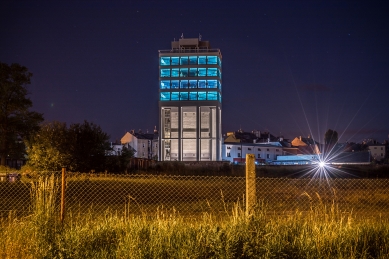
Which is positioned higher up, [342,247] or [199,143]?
[199,143]

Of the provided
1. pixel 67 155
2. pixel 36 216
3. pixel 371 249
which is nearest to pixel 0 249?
pixel 36 216

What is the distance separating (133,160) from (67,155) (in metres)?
17.6

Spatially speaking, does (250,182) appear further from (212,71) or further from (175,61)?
(175,61)

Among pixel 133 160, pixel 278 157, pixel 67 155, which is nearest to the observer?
pixel 67 155

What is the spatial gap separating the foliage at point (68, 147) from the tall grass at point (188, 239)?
30.7 m

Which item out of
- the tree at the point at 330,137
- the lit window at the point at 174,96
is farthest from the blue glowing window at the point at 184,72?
the tree at the point at 330,137

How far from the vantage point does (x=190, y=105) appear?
10338cm

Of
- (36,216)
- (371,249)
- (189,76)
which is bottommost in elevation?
(371,249)

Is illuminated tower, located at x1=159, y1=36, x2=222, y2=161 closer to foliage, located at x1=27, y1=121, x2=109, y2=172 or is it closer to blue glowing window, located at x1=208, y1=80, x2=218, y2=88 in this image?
blue glowing window, located at x1=208, y1=80, x2=218, y2=88

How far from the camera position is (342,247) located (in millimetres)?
8320

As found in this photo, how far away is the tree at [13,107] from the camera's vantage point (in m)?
48.1

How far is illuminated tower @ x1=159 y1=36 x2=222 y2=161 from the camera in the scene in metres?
102

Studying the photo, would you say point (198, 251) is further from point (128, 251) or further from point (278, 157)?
point (278, 157)

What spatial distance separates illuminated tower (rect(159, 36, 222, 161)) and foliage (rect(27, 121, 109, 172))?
5892cm
